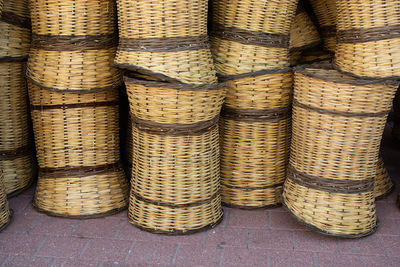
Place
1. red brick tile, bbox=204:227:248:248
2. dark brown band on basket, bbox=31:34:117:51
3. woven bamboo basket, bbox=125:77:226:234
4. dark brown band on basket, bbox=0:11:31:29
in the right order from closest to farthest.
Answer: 1. woven bamboo basket, bbox=125:77:226:234
2. red brick tile, bbox=204:227:248:248
3. dark brown band on basket, bbox=31:34:117:51
4. dark brown band on basket, bbox=0:11:31:29

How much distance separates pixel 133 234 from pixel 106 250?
0.82 feet

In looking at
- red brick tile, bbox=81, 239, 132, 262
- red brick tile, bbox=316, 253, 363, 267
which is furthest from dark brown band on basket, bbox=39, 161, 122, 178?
red brick tile, bbox=316, 253, 363, 267

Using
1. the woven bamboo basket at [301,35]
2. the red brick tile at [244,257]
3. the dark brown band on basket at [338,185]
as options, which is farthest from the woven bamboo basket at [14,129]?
the dark brown band on basket at [338,185]

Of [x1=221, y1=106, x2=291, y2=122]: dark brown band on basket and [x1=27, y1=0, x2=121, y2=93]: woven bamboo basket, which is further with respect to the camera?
[x1=221, y1=106, x2=291, y2=122]: dark brown band on basket

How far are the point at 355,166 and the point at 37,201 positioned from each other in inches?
88.7

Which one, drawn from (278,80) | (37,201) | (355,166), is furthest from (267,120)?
(37,201)

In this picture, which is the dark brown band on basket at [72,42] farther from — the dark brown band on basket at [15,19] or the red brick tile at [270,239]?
the red brick tile at [270,239]

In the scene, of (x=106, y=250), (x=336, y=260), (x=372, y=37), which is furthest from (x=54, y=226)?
(x=372, y=37)

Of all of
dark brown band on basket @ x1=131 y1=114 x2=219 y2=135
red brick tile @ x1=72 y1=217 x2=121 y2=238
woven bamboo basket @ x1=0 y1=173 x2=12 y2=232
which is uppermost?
dark brown band on basket @ x1=131 y1=114 x2=219 y2=135

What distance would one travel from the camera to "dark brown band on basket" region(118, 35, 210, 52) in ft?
9.95

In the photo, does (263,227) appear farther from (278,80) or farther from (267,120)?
(278,80)

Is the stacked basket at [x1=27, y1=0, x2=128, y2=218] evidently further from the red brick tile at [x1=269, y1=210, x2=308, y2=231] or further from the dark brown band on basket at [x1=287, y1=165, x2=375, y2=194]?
the dark brown band on basket at [x1=287, y1=165, x2=375, y2=194]

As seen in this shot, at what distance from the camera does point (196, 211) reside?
3.34 meters

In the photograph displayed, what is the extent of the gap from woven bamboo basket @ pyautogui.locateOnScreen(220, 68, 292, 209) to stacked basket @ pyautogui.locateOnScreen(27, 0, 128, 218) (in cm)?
80
